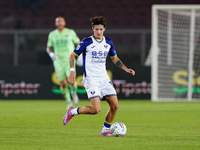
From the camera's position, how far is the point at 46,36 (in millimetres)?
17562

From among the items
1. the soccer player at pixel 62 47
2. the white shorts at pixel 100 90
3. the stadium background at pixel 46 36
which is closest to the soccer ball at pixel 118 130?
the white shorts at pixel 100 90

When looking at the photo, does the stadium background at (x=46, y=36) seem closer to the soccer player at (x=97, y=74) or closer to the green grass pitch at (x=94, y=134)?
the green grass pitch at (x=94, y=134)

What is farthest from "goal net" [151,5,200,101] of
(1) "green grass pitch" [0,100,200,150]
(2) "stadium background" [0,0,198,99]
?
(1) "green grass pitch" [0,100,200,150]

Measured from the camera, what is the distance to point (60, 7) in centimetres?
2039

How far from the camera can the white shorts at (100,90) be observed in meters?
6.02

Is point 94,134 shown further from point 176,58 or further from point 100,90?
point 176,58

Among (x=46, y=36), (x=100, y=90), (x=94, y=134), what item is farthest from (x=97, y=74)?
(x=46, y=36)

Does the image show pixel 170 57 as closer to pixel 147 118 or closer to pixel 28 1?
pixel 147 118

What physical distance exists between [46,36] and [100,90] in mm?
11868

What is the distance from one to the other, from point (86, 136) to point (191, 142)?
4.73ft

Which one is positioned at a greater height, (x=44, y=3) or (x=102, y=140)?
(x=44, y=3)

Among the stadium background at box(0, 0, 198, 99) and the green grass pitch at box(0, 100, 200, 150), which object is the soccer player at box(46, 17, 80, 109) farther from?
the green grass pitch at box(0, 100, 200, 150)

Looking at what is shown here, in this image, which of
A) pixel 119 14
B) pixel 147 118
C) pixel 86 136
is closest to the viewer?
pixel 86 136

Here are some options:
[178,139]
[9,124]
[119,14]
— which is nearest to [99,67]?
[178,139]
